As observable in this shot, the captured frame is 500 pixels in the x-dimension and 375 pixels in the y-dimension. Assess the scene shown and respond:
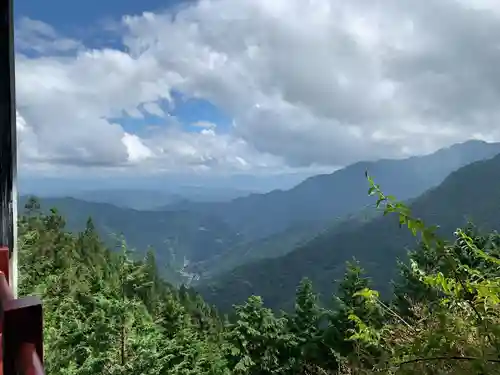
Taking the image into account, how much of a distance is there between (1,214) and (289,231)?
142 meters

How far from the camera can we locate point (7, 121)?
4.34 feet

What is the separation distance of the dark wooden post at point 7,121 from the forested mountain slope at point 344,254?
45.8 metres

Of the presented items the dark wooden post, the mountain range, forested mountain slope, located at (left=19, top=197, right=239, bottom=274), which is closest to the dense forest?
the mountain range

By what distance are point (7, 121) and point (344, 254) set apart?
8138 cm

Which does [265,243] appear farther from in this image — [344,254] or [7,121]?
[7,121]

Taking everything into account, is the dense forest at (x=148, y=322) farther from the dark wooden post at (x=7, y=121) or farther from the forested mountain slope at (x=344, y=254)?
the forested mountain slope at (x=344, y=254)

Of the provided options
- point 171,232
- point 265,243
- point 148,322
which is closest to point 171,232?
point 171,232

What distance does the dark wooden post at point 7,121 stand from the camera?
4.29ft

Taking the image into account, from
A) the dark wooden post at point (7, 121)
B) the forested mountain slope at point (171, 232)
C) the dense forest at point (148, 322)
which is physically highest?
the dark wooden post at point (7, 121)

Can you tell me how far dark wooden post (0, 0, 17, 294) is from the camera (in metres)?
1.31

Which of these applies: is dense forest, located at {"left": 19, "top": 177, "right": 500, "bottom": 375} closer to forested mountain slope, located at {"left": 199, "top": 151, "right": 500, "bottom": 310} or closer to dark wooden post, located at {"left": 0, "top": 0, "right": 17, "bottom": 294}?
dark wooden post, located at {"left": 0, "top": 0, "right": 17, "bottom": 294}

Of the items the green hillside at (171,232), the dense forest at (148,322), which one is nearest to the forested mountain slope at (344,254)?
the dense forest at (148,322)

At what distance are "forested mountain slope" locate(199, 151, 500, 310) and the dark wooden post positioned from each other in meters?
45.8

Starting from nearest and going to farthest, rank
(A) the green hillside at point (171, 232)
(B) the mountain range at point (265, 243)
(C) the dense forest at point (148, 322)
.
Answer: (C) the dense forest at point (148, 322) → (B) the mountain range at point (265, 243) → (A) the green hillside at point (171, 232)
